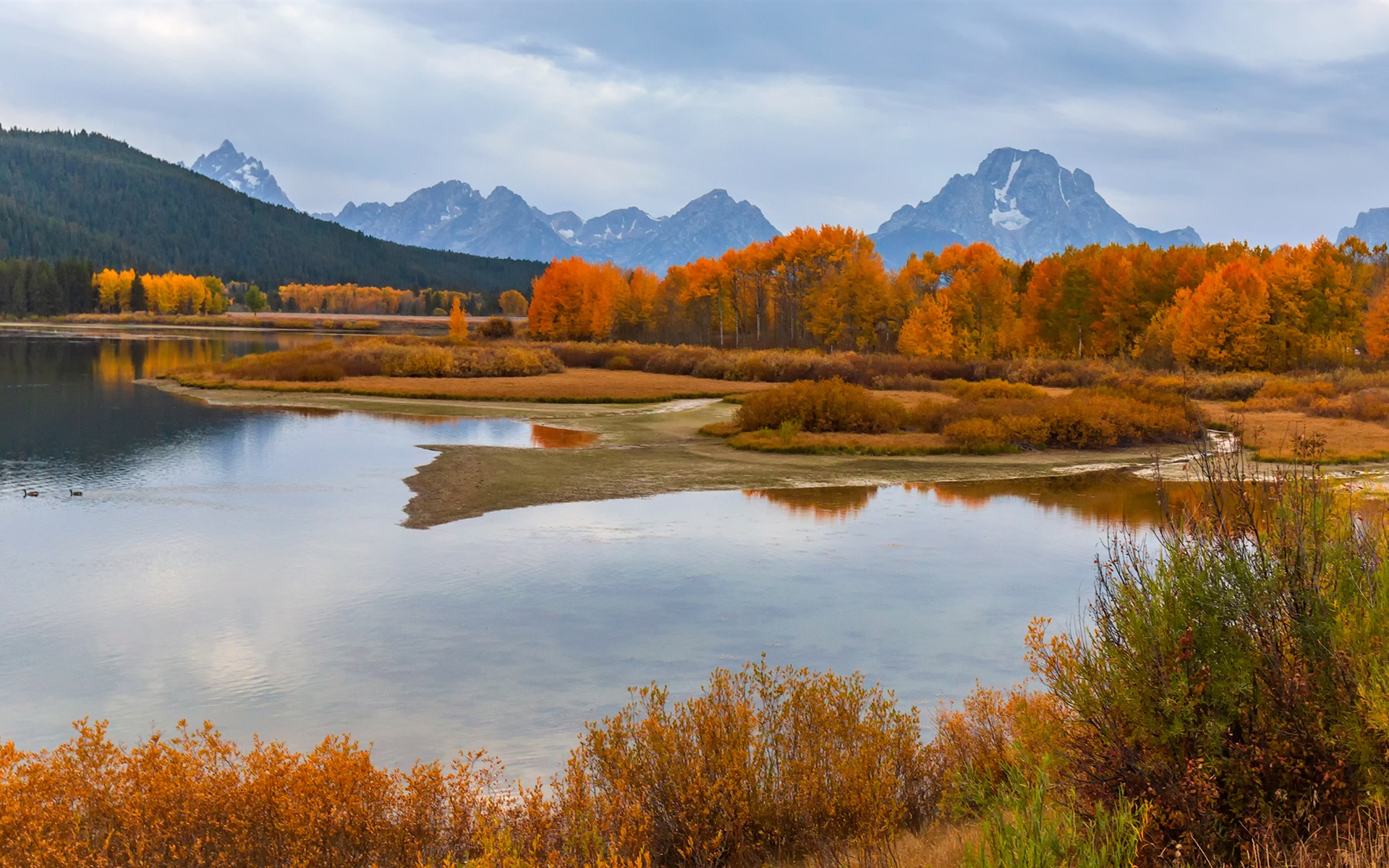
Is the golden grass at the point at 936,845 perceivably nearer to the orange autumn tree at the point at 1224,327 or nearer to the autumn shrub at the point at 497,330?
the orange autumn tree at the point at 1224,327

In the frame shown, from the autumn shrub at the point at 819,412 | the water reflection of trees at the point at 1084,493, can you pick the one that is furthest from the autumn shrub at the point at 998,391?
the water reflection of trees at the point at 1084,493

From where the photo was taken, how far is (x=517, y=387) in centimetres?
5050

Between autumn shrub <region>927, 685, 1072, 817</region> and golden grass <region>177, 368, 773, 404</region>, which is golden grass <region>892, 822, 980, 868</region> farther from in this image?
golden grass <region>177, 368, 773, 404</region>

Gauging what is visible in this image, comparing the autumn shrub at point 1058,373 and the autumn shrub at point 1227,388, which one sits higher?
the autumn shrub at point 1058,373

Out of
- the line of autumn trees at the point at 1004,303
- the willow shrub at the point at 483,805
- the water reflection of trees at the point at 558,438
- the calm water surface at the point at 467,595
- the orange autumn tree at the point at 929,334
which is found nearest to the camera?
the willow shrub at the point at 483,805

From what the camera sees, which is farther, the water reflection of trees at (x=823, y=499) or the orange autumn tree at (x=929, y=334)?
the orange autumn tree at (x=929, y=334)

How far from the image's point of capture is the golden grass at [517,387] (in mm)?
45688

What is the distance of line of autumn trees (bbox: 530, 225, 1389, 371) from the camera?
2266 inches

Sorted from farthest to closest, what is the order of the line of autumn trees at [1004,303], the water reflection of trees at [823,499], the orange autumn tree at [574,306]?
the orange autumn tree at [574,306]
the line of autumn trees at [1004,303]
the water reflection of trees at [823,499]

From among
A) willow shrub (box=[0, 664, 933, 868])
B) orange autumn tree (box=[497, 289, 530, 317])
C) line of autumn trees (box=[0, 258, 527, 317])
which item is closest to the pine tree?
line of autumn trees (box=[0, 258, 527, 317])

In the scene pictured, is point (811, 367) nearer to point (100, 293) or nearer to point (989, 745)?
point (989, 745)

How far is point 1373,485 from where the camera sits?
2128cm

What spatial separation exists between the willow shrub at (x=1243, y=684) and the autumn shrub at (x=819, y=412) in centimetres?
2563

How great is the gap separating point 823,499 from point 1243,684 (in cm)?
1611
